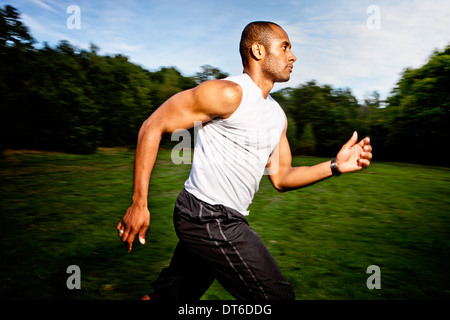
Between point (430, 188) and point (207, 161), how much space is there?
11512 millimetres

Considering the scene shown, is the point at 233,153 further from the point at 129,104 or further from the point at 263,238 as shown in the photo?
the point at 129,104

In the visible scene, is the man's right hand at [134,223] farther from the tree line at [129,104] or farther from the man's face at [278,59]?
the tree line at [129,104]

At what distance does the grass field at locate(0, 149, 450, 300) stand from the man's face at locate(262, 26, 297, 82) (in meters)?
2.34

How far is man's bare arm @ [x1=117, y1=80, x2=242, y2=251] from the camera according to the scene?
6.35 ft

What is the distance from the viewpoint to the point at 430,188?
1137cm

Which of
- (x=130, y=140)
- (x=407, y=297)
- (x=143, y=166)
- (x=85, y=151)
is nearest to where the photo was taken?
(x=143, y=166)

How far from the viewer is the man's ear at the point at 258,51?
95.0 inches

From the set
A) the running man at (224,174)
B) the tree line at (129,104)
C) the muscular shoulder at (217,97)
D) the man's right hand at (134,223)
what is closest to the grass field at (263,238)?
the running man at (224,174)

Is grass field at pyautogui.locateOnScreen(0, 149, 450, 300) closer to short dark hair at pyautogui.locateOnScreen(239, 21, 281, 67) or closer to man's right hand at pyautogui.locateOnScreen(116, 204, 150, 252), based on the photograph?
man's right hand at pyautogui.locateOnScreen(116, 204, 150, 252)

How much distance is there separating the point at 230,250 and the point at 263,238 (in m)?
3.53

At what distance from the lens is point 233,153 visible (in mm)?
2162
